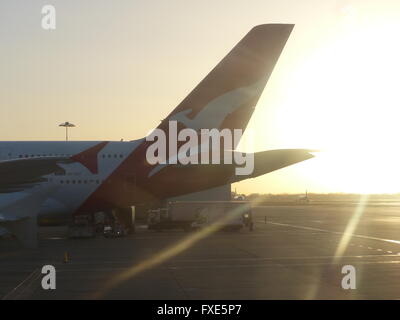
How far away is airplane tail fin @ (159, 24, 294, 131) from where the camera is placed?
3319 centimetres

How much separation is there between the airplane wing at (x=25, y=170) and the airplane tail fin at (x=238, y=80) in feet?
31.4

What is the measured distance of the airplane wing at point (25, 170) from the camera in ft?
80.9

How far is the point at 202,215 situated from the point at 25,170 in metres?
14.8

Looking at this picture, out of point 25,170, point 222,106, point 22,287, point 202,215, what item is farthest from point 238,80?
point 22,287

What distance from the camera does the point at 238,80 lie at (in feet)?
109

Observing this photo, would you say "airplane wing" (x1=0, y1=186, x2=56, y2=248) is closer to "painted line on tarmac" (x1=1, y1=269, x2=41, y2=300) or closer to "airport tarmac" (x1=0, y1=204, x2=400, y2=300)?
"airport tarmac" (x1=0, y1=204, x2=400, y2=300)

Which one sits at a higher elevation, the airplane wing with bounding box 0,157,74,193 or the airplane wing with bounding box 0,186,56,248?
the airplane wing with bounding box 0,157,74,193

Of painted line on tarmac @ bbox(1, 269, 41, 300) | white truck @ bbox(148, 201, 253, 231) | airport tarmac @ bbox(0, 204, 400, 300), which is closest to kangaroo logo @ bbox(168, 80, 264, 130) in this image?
airport tarmac @ bbox(0, 204, 400, 300)

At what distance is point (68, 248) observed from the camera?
91.7 feet

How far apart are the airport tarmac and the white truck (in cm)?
590

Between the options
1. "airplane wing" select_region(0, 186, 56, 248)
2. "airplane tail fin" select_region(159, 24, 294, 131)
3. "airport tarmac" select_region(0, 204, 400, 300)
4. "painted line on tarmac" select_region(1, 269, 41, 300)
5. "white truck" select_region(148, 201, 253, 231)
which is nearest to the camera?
"painted line on tarmac" select_region(1, 269, 41, 300)

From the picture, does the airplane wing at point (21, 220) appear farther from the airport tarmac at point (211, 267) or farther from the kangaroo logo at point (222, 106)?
the kangaroo logo at point (222, 106)

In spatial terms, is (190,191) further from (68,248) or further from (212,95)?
(68,248)

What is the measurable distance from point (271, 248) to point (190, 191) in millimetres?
8563
